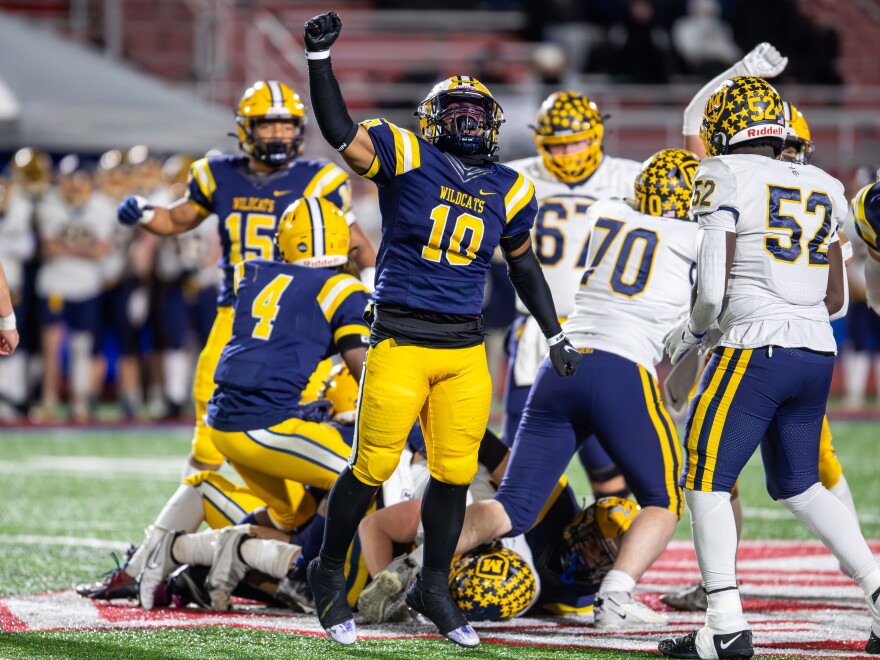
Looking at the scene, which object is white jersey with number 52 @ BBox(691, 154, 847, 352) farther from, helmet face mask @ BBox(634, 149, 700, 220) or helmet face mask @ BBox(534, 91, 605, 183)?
helmet face mask @ BBox(534, 91, 605, 183)

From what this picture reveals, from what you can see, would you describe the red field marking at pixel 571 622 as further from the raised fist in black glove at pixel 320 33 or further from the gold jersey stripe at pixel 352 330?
the raised fist in black glove at pixel 320 33

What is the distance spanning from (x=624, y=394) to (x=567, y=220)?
1.54 m

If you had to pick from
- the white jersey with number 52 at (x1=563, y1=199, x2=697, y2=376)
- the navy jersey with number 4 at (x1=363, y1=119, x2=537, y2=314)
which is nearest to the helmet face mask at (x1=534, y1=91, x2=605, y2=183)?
the white jersey with number 52 at (x1=563, y1=199, x2=697, y2=376)

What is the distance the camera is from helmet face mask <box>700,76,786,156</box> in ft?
14.2

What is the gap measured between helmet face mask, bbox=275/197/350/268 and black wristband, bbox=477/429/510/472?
2.90 feet

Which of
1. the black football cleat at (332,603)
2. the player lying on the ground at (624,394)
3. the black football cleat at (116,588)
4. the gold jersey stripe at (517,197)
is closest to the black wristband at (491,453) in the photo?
the player lying on the ground at (624,394)

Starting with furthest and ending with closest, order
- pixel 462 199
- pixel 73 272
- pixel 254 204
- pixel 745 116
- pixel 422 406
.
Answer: pixel 73 272 → pixel 254 204 → pixel 422 406 → pixel 462 199 → pixel 745 116

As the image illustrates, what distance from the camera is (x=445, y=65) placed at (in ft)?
50.6

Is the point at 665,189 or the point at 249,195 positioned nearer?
the point at 665,189

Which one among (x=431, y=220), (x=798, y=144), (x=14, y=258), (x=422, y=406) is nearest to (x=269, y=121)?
(x=431, y=220)

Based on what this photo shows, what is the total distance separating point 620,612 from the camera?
4742 mm

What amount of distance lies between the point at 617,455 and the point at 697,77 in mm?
11505

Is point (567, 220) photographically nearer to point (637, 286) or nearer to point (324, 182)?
point (324, 182)

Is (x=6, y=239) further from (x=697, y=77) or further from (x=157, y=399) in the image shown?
(x=697, y=77)
